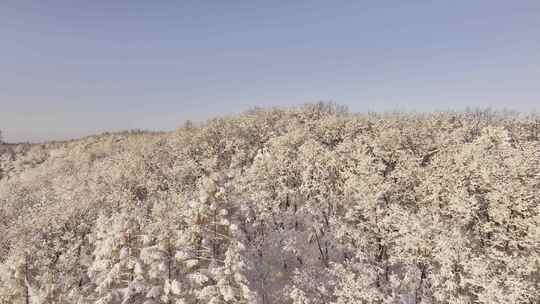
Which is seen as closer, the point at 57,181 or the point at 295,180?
the point at 295,180

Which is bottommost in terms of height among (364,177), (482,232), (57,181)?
(57,181)

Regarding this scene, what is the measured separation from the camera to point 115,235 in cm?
2930

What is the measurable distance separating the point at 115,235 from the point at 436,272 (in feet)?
95.7

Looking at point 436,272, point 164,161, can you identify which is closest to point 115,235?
point 436,272

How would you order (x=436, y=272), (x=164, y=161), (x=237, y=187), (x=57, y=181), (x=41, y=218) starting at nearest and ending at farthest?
(x=436, y=272)
(x=237, y=187)
(x=41, y=218)
(x=164, y=161)
(x=57, y=181)

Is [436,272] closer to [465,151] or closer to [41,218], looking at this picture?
[465,151]

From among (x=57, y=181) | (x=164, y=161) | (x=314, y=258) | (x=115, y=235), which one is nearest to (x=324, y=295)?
(x=314, y=258)

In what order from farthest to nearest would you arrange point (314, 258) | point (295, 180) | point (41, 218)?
point (41, 218)
point (295, 180)
point (314, 258)

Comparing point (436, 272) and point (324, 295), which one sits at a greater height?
point (436, 272)

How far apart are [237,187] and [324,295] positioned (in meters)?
20.3

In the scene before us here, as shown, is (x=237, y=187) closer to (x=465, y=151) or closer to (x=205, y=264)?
(x=205, y=264)

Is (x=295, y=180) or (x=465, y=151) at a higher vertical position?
(x=465, y=151)

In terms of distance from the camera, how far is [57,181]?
419ft

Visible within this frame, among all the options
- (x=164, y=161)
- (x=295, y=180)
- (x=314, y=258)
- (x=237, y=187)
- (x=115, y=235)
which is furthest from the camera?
(x=164, y=161)
